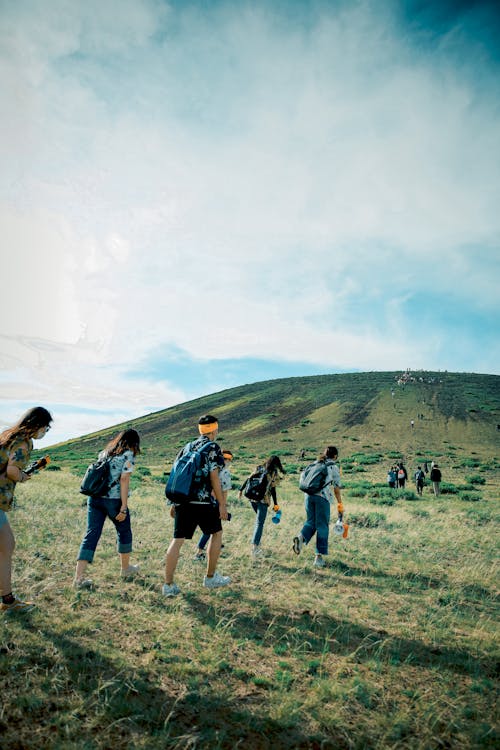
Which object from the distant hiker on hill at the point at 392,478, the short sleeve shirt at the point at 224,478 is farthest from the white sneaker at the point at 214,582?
the distant hiker on hill at the point at 392,478

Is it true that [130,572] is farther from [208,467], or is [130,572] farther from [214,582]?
[208,467]

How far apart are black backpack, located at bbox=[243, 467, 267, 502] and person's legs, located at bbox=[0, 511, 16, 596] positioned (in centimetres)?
454

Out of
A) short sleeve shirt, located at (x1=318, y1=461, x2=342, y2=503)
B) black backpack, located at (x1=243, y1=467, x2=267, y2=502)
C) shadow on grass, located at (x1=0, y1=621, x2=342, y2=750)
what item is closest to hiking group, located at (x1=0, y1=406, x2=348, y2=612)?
shadow on grass, located at (x1=0, y1=621, x2=342, y2=750)

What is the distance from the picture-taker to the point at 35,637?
408cm

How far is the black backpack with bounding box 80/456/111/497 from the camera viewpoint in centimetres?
561

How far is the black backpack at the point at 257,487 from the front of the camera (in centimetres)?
819

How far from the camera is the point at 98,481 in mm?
5645

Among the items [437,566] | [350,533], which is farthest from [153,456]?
[437,566]

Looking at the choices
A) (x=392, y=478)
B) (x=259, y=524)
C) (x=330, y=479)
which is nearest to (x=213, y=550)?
(x=330, y=479)

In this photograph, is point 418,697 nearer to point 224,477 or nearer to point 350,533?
point 224,477

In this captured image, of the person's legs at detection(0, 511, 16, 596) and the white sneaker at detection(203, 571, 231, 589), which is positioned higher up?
the person's legs at detection(0, 511, 16, 596)

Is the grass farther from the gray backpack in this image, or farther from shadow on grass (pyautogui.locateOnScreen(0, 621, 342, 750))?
the gray backpack

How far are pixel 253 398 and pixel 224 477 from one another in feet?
291

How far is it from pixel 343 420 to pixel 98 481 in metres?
66.5
